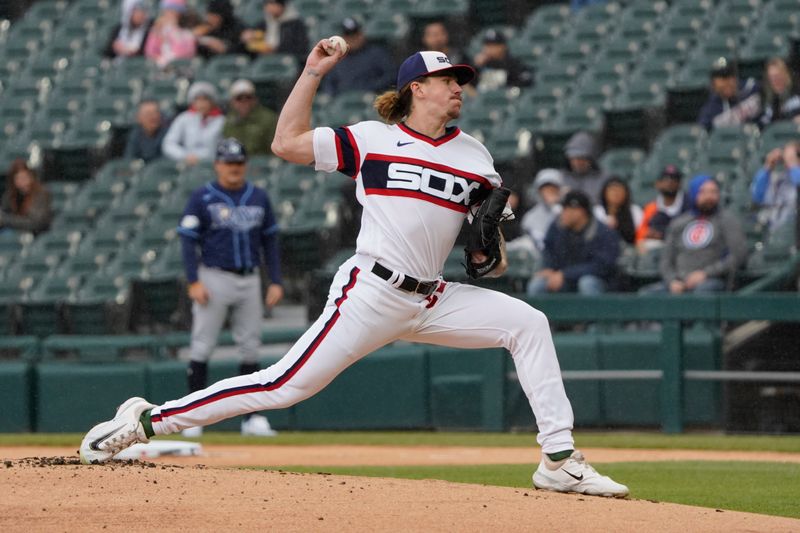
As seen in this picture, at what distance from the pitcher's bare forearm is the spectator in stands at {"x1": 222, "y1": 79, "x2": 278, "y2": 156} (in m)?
8.34

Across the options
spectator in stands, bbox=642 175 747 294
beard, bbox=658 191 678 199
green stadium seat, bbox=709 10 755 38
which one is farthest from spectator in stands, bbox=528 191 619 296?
green stadium seat, bbox=709 10 755 38

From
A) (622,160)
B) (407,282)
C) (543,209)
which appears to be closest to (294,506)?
(407,282)

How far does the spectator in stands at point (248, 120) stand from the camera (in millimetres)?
14484

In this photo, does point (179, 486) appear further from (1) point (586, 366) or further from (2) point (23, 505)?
(1) point (586, 366)

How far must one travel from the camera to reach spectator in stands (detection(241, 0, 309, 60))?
1653cm

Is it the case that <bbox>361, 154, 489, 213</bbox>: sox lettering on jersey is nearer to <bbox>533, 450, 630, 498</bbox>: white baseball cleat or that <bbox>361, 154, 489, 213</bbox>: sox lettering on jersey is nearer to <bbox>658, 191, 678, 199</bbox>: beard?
<bbox>533, 450, 630, 498</bbox>: white baseball cleat

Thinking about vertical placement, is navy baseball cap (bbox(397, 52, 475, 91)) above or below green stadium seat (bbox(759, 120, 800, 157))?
below

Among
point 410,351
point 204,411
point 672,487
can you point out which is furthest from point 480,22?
point 204,411

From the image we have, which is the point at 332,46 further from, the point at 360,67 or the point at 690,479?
the point at 360,67

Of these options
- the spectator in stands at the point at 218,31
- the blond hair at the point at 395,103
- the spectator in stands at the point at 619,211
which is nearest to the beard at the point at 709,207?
the spectator in stands at the point at 619,211

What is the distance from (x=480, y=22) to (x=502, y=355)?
6.46 metres

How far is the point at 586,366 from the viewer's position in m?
11.2

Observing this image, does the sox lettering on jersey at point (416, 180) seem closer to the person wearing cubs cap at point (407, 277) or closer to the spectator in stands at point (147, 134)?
the person wearing cubs cap at point (407, 277)

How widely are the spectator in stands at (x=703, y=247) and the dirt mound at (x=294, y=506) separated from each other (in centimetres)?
533
